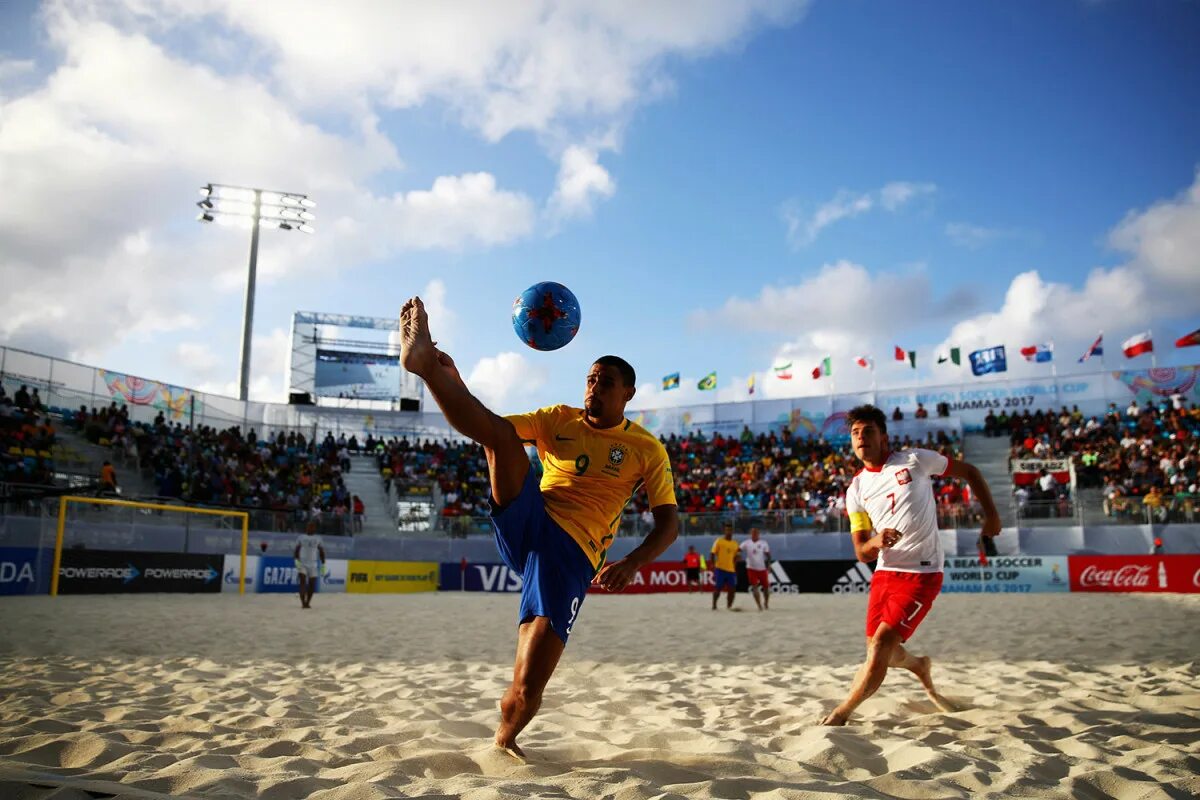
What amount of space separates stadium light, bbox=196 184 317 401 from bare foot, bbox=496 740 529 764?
110 feet

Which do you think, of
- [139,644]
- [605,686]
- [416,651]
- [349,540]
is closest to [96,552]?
[349,540]

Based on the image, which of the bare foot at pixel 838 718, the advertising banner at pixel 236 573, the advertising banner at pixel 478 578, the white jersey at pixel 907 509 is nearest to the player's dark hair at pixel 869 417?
the white jersey at pixel 907 509

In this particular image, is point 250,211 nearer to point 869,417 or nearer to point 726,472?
point 726,472

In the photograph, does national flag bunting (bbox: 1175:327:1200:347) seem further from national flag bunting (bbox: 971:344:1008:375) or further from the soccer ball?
the soccer ball

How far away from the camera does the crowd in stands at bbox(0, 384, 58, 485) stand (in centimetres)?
1903

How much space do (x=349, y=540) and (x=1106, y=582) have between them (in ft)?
71.6

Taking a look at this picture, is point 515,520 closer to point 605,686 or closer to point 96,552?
point 605,686

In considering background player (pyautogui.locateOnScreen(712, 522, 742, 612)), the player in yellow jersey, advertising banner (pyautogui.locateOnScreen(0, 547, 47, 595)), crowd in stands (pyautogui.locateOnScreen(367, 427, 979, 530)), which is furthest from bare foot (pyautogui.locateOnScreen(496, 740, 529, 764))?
crowd in stands (pyautogui.locateOnScreen(367, 427, 979, 530))

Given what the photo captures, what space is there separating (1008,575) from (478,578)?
1611 centimetres

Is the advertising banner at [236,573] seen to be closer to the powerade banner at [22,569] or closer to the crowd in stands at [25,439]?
the powerade banner at [22,569]

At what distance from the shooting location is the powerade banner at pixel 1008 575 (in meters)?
21.4

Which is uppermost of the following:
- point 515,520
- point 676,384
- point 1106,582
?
point 676,384

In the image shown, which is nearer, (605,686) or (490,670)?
(605,686)

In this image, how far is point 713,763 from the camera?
3.57m
